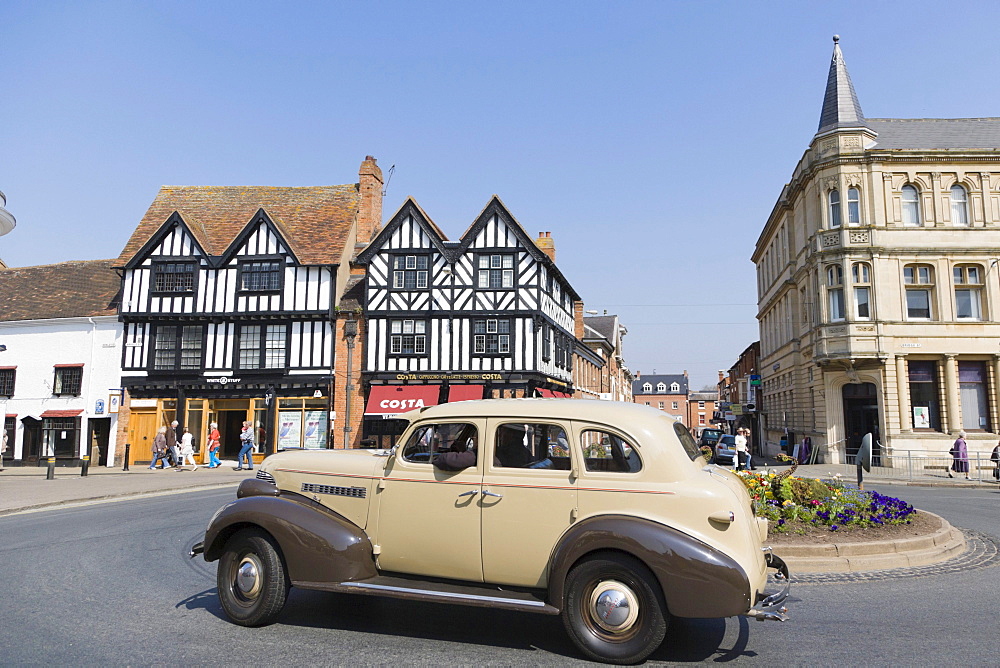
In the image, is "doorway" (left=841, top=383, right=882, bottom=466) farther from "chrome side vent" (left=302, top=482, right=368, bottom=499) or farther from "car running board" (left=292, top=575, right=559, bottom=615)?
"chrome side vent" (left=302, top=482, right=368, bottom=499)

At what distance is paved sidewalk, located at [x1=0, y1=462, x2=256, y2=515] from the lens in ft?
48.8

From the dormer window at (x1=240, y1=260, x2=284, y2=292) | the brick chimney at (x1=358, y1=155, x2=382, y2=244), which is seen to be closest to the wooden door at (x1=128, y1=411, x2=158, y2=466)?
the dormer window at (x1=240, y1=260, x2=284, y2=292)

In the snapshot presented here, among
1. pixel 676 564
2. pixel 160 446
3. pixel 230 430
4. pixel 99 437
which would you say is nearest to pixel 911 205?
pixel 676 564

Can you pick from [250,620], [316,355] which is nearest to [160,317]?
[316,355]

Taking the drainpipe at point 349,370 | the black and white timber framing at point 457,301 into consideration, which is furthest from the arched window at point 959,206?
the drainpipe at point 349,370

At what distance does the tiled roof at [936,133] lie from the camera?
28.3 m

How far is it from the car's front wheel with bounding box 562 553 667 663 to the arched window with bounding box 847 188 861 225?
87.4 ft

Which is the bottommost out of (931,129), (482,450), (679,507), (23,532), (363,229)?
(23,532)

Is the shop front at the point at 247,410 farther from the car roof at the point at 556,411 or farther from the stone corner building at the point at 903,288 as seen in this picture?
the car roof at the point at 556,411

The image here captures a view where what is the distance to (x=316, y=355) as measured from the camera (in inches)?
1137

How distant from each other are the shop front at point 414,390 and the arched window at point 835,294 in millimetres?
12190

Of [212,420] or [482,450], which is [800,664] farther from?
[212,420]

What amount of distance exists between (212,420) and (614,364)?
36.7 meters

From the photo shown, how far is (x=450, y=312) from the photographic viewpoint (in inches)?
1135
